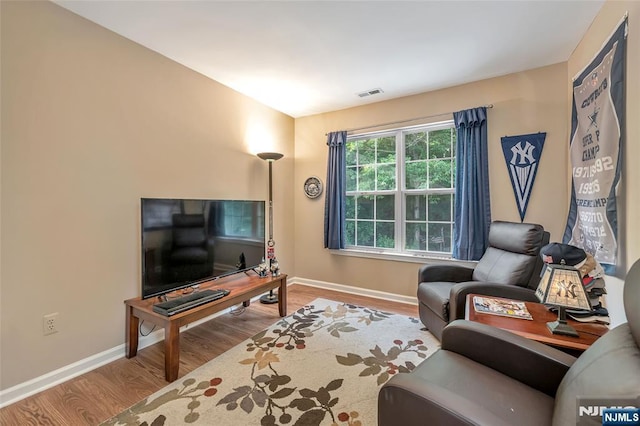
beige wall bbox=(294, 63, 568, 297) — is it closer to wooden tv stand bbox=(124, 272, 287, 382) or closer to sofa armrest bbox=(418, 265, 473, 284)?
sofa armrest bbox=(418, 265, 473, 284)

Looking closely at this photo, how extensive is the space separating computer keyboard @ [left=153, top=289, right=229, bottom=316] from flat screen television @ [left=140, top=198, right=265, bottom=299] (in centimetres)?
11

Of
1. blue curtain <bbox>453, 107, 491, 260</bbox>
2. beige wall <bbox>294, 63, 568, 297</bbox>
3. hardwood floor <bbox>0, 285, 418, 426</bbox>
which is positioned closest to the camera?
hardwood floor <bbox>0, 285, 418, 426</bbox>

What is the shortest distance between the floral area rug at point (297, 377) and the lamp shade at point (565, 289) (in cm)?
109

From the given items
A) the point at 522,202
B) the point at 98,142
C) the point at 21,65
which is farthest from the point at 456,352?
the point at 21,65

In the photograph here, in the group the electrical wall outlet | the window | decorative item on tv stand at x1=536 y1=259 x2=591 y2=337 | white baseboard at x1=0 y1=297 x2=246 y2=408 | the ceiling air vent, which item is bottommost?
white baseboard at x1=0 y1=297 x2=246 y2=408

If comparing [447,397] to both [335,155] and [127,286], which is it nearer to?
[127,286]

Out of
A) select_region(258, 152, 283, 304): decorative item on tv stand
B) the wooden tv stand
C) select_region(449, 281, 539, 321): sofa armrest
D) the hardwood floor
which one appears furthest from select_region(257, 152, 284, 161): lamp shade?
select_region(449, 281, 539, 321): sofa armrest

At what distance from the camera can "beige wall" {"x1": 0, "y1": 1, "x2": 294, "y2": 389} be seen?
1733mm

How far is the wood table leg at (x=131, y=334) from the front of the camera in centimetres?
220

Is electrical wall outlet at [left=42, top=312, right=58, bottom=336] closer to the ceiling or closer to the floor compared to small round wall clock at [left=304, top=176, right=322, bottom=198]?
closer to the floor

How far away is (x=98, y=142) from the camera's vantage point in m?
2.10

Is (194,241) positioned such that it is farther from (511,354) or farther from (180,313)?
(511,354)

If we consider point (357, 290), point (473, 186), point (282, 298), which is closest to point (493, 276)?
point (473, 186)

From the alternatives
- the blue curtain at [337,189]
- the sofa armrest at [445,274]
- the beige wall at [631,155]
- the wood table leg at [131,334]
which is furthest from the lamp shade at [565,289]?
the wood table leg at [131,334]
